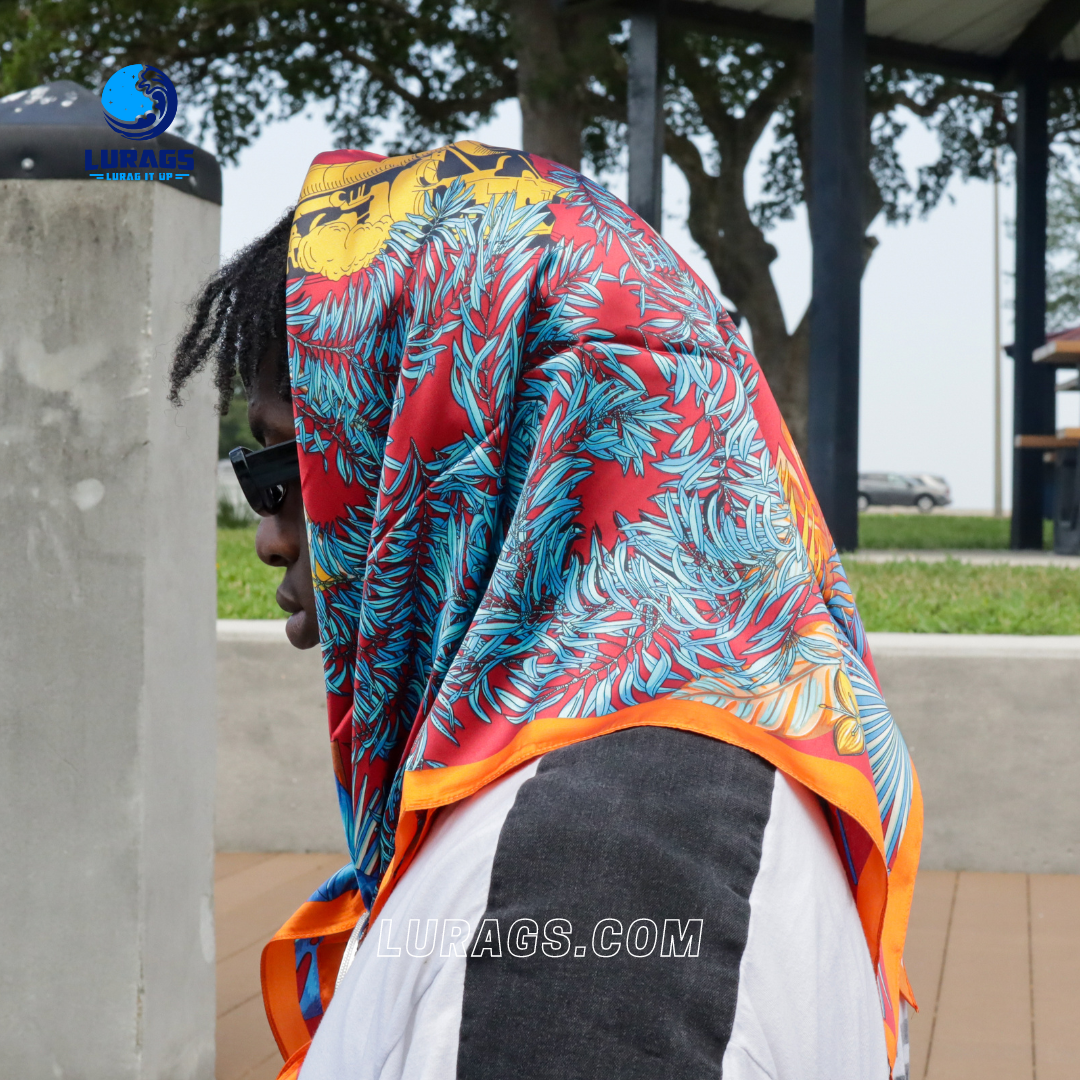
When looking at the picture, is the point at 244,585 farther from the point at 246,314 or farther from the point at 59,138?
the point at 246,314

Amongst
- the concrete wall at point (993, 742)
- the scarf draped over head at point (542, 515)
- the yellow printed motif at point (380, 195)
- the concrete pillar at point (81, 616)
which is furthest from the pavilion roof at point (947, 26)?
the scarf draped over head at point (542, 515)

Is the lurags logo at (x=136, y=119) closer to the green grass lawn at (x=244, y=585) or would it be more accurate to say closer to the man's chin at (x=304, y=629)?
the man's chin at (x=304, y=629)

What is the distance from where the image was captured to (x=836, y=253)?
8961mm

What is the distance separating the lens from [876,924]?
103 cm

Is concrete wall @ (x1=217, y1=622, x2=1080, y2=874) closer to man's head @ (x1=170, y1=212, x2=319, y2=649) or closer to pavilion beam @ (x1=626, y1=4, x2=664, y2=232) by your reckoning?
man's head @ (x1=170, y1=212, x2=319, y2=649)

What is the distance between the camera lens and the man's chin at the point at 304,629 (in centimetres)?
154

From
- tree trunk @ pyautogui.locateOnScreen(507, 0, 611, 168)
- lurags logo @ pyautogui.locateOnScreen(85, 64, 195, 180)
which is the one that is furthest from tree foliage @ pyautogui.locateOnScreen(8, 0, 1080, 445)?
lurags logo @ pyautogui.locateOnScreen(85, 64, 195, 180)

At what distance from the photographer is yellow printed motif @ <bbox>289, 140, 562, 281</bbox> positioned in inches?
49.2

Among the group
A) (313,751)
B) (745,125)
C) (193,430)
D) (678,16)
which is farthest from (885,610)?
(745,125)

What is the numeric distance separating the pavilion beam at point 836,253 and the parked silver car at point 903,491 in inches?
1947

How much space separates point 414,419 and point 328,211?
0.31 metres

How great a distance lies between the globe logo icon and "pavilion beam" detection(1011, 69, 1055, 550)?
9.92 m

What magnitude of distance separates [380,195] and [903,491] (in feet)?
196

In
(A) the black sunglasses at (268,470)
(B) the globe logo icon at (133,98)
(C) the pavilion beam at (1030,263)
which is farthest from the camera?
(C) the pavilion beam at (1030,263)
